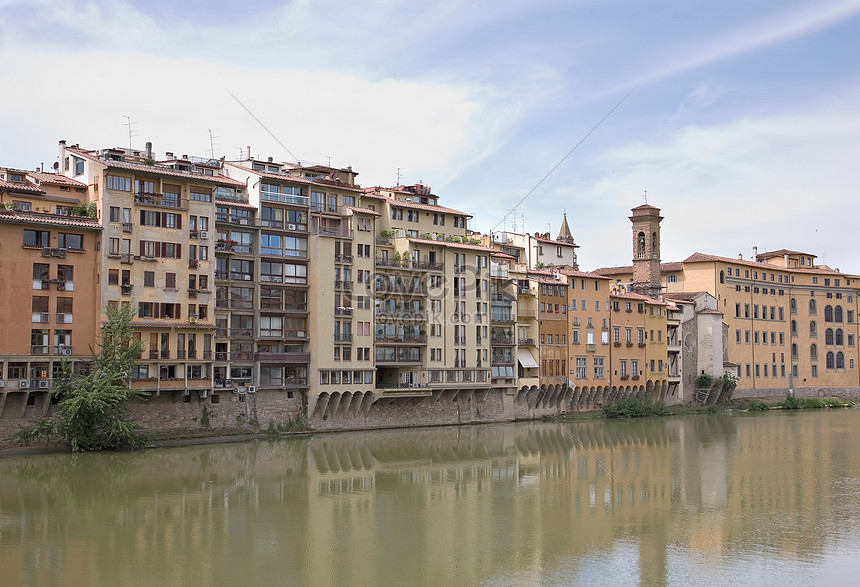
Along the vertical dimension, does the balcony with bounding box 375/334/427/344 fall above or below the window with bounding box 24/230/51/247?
below

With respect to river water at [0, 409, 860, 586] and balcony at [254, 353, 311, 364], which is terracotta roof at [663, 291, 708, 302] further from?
balcony at [254, 353, 311, 364]

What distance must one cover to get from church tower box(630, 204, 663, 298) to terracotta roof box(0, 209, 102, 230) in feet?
193

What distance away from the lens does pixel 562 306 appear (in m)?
77.8

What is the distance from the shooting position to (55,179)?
53969 mm

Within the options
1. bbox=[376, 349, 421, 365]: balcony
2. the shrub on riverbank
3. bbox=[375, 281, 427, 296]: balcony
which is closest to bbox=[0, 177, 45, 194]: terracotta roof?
bbox=[375, 281, 427, 296]: balcony

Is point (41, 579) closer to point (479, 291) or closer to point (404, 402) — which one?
point (404, 402)

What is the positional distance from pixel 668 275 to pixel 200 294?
2386 inches

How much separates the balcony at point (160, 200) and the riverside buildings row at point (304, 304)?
0.26 feet

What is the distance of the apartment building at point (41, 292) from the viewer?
159ft

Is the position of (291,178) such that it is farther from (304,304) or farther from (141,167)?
(141,167)

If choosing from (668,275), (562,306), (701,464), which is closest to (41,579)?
(701,464)

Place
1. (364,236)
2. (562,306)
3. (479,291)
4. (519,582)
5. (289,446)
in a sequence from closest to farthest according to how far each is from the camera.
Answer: (519,582), (289,446), (364,236), (479,291), (562,306)

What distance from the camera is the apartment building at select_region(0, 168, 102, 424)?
48531 mm

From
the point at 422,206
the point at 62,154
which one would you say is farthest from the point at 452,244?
the point at 62,154
